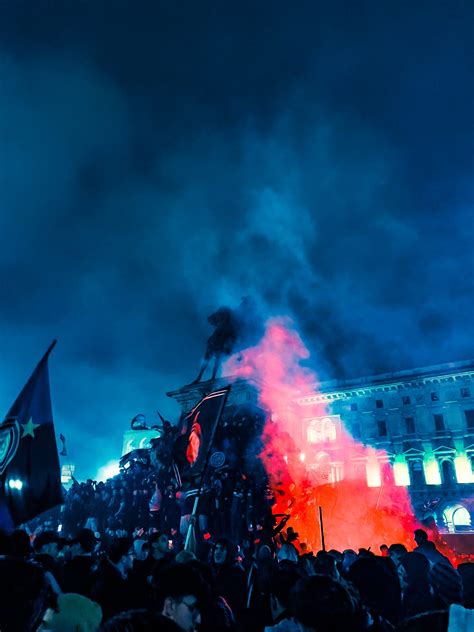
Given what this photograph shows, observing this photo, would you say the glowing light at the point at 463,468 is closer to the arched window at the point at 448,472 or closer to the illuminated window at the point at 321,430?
the arched window at the point at 448,472

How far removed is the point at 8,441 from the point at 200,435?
11.9ft

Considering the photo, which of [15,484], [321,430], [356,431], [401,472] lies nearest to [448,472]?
[401,472]

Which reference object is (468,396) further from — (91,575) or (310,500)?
(91,575)

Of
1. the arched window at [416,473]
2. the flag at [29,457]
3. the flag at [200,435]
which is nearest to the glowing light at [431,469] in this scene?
the arched window at [416,473]

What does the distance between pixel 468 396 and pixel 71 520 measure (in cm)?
3871

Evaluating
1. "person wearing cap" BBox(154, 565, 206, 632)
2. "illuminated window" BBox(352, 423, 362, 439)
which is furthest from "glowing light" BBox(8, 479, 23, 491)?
"illuminated window" BBox(352, 423, 362, 439)

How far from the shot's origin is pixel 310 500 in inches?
1134

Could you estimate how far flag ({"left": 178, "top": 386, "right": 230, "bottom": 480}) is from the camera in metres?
7.49

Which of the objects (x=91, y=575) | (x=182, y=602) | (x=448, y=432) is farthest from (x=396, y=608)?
(x=448, y=432)

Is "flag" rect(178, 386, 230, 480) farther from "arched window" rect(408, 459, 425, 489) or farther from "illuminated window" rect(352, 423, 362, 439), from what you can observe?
"illuminated window" rect(352, 423, 362, 439)

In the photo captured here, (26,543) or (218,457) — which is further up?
(218,457)

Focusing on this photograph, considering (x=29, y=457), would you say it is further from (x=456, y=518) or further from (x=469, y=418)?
(x=469, y=418)

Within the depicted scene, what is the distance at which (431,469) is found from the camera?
1704 inches

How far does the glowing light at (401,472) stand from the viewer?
44.2 metres
